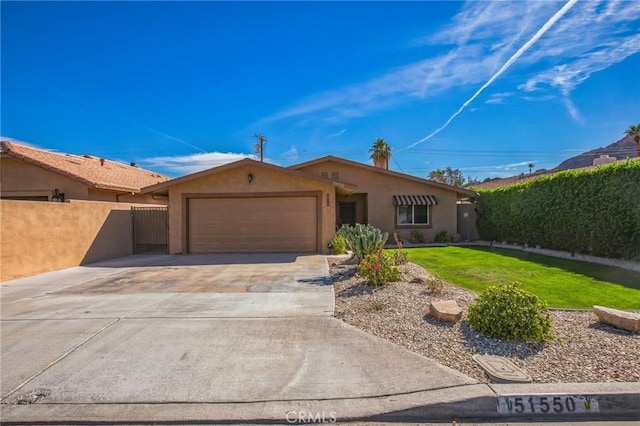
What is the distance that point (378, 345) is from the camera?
414 cm

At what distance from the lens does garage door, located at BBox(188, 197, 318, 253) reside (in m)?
13.5

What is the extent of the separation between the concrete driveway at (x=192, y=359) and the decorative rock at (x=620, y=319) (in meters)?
2.80

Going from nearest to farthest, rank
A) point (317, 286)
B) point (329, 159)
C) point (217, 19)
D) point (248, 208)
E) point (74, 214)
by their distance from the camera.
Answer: point (317, 286) → point (217, 19) → point (74, 214) → point (248, 208) → point (329, 159)

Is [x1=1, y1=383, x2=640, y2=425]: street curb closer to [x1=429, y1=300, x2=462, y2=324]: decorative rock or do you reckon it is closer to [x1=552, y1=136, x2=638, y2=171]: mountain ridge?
[x1=429, y1=300, x2=462, y2=324]: decorative rock

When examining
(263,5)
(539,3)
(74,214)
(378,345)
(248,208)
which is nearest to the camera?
(378,345)

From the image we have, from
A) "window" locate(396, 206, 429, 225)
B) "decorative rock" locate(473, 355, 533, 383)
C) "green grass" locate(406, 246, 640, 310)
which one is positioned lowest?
"decorative rock" locate(473, 355, 533, 383)

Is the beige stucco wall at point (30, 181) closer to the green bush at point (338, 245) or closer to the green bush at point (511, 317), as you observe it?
the green bush at point (338, 245)

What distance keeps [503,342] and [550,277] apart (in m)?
5.27

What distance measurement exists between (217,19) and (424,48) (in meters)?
6.36

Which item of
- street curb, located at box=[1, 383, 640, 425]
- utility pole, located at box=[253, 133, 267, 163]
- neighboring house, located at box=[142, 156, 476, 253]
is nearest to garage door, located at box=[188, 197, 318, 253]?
neighboring house, located at box=[142, 156, 476, 253]

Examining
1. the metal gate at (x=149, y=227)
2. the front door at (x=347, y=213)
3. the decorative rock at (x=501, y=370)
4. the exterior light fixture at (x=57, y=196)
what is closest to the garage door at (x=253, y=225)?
the metal gate at (x=149, y=227)

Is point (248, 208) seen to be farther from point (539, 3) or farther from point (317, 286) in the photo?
point (539, 3)

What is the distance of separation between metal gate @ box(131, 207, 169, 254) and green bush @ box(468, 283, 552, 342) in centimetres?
1326

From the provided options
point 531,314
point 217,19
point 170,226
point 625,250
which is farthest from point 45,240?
point 625,250
